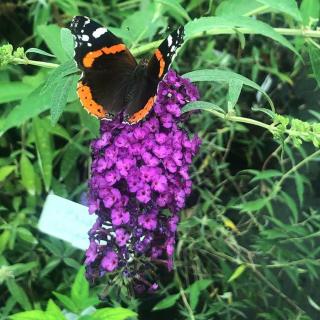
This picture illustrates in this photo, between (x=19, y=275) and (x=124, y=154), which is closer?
(x=124, y=154)

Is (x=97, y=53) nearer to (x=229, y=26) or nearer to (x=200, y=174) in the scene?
(x=229, y=26)

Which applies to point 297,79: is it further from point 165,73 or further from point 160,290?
point 165,73

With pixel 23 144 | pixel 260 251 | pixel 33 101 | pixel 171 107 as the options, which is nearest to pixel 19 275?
pixel 23 144

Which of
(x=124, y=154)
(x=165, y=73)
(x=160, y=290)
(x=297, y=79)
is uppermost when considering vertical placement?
(x=165, y=73)

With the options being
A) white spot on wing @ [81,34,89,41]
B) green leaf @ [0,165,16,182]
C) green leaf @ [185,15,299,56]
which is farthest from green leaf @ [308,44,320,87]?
green leaf @ [0,165,16,182]

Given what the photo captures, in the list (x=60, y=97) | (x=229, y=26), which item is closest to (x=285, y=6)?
(x=229, y=26)

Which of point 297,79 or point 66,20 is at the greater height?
point 66,20

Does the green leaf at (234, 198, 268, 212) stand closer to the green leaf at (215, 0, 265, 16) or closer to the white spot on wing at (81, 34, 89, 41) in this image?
the green leaf at (215, 0, 265, 16)
